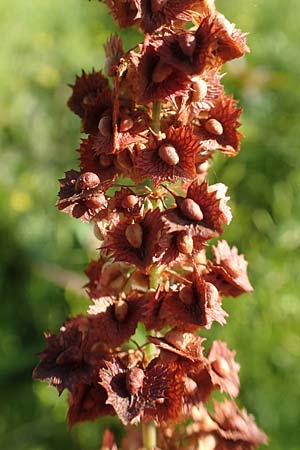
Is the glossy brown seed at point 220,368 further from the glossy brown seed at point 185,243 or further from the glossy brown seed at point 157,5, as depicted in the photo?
the glossy brown seed at point 157,5

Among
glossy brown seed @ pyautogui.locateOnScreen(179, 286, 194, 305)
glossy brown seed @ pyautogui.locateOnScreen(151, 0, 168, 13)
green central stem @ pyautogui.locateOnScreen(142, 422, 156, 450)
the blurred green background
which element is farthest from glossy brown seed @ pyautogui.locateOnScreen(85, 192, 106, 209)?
the blurred green background

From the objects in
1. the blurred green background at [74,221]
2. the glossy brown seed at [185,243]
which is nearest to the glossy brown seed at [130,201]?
the glossy brown seed at [185,243]

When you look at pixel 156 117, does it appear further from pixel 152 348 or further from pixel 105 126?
pixel 152 348

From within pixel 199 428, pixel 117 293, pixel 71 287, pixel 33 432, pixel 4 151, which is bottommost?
pixel 33 432

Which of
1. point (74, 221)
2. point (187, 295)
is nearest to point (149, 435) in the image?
point (187, 295)

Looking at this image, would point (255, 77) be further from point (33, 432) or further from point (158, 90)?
point (158, 90)

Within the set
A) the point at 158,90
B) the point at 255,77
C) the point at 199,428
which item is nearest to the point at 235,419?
the point at 199,428
